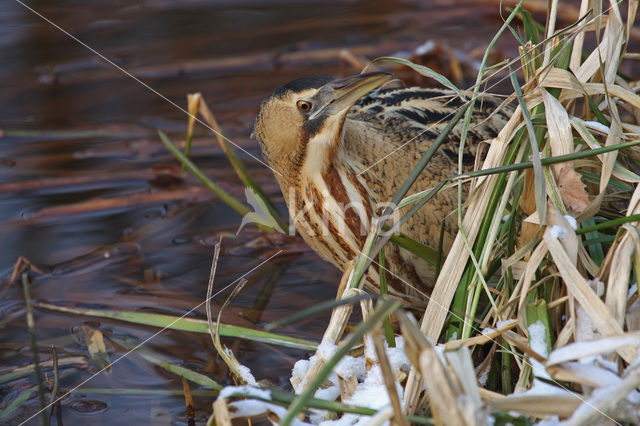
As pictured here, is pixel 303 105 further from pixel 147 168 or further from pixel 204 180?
pixel 147 168

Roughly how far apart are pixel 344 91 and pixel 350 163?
0.15 m

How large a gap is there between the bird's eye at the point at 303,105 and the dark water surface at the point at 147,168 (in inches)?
18.9

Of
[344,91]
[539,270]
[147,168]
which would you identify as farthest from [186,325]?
[147,168]

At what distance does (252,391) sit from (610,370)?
0.45 metres

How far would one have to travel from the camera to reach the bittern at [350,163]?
59.9 inches

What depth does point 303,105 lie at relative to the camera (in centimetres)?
153

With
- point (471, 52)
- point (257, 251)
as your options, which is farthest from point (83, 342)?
point (471, 52)

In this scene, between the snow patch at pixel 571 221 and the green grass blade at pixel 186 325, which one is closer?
the snow patch at pixel 571 221

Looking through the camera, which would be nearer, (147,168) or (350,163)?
(350,163)

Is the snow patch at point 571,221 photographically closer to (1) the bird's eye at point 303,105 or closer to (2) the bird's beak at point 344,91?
(2) the bird's beak at point 344,91

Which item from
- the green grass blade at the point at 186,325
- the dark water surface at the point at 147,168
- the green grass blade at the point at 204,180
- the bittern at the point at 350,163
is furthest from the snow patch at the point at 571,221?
the green grass blade at the point at 204,180

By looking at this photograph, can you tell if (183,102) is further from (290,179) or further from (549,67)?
(549,67)

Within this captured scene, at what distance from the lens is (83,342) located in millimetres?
1713

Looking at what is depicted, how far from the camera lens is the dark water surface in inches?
66.7
